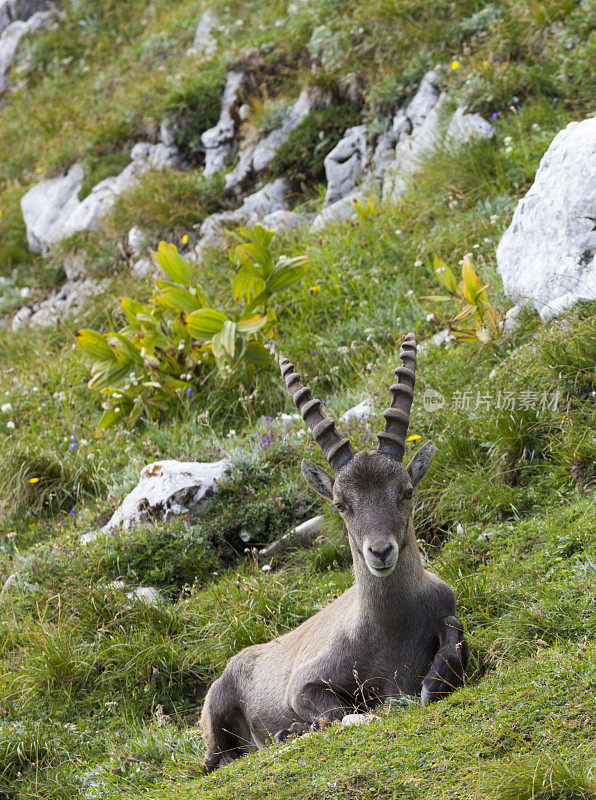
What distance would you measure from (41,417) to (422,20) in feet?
27.9

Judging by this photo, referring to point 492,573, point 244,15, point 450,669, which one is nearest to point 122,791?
point 450,669

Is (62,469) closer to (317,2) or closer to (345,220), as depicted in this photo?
(345,220)

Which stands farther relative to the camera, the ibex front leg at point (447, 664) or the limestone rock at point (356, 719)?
the ibex front leg at point (447, 664)

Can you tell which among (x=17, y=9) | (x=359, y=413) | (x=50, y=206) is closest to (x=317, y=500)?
(x=359, y=413)

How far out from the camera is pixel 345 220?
12.0 metres

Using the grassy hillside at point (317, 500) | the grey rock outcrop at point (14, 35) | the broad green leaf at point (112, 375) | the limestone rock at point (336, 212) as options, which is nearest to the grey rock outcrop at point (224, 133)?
the grassy hillside at point (317, 500)

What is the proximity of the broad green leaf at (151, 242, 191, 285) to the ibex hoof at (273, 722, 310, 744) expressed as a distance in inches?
247

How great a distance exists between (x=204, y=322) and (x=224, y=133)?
7233 mm

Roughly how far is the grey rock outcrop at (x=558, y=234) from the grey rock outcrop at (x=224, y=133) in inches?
319

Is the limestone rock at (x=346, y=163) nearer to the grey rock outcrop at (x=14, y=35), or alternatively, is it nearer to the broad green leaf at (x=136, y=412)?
the broad green leaf at (x=136, y=412)

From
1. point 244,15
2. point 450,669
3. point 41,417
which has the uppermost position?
point 244,15

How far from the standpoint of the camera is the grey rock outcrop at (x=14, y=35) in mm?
22891

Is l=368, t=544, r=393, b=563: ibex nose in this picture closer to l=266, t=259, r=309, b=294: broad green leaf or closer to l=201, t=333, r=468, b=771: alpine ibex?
l=201, t=333, r=468, b=771: alpine ibex

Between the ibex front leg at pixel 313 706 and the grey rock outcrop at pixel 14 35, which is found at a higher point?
the grey rock outcrop at pixel 14 35
